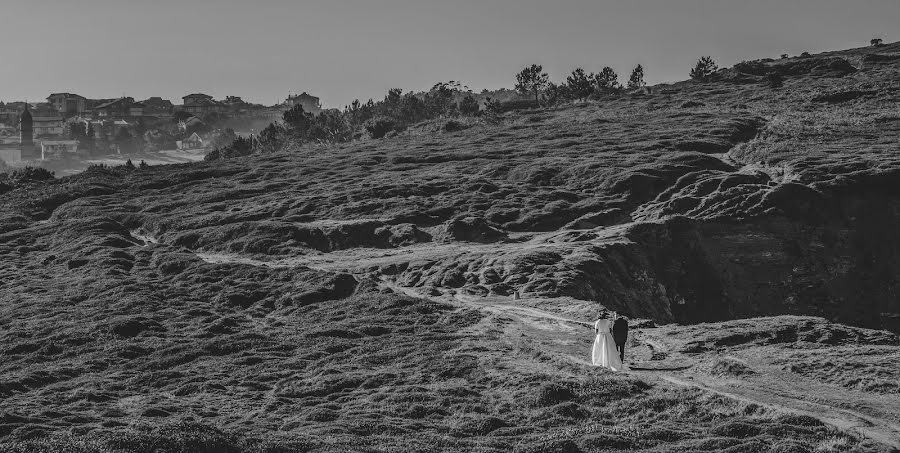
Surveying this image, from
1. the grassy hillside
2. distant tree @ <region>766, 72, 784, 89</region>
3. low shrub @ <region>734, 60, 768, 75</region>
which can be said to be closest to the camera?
the grassy hillside

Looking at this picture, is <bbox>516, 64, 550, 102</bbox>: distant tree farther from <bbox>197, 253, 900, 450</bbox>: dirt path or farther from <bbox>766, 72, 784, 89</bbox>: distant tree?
<bbox>197, 253, 900, 450</bbox>: dirt path

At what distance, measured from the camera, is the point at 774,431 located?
23906 mm

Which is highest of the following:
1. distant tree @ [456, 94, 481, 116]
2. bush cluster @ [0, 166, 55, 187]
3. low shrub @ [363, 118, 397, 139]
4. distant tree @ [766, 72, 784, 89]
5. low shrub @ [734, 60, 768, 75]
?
low shrub @ [734, 60, 768, 75]

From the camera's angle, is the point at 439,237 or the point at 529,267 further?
the point at 439,237

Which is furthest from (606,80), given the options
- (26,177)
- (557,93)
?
(26,177)

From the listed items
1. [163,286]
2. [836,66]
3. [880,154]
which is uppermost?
[836,66]

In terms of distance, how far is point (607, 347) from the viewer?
102 feet

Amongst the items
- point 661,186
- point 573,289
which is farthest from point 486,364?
point 661,186

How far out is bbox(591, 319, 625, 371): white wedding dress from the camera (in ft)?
101

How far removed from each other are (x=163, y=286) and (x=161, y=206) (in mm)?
32910

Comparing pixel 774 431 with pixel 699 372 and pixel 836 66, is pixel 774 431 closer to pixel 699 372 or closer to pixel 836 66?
pixel 699 372

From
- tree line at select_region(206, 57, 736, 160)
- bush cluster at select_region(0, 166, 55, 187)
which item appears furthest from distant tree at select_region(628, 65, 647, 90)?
bush cluster at select_region(0, 166, 55, 187)

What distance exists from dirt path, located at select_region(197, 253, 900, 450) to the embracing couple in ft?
1.89

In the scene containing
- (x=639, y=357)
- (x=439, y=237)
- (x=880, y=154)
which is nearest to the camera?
(x=639, y=357)
